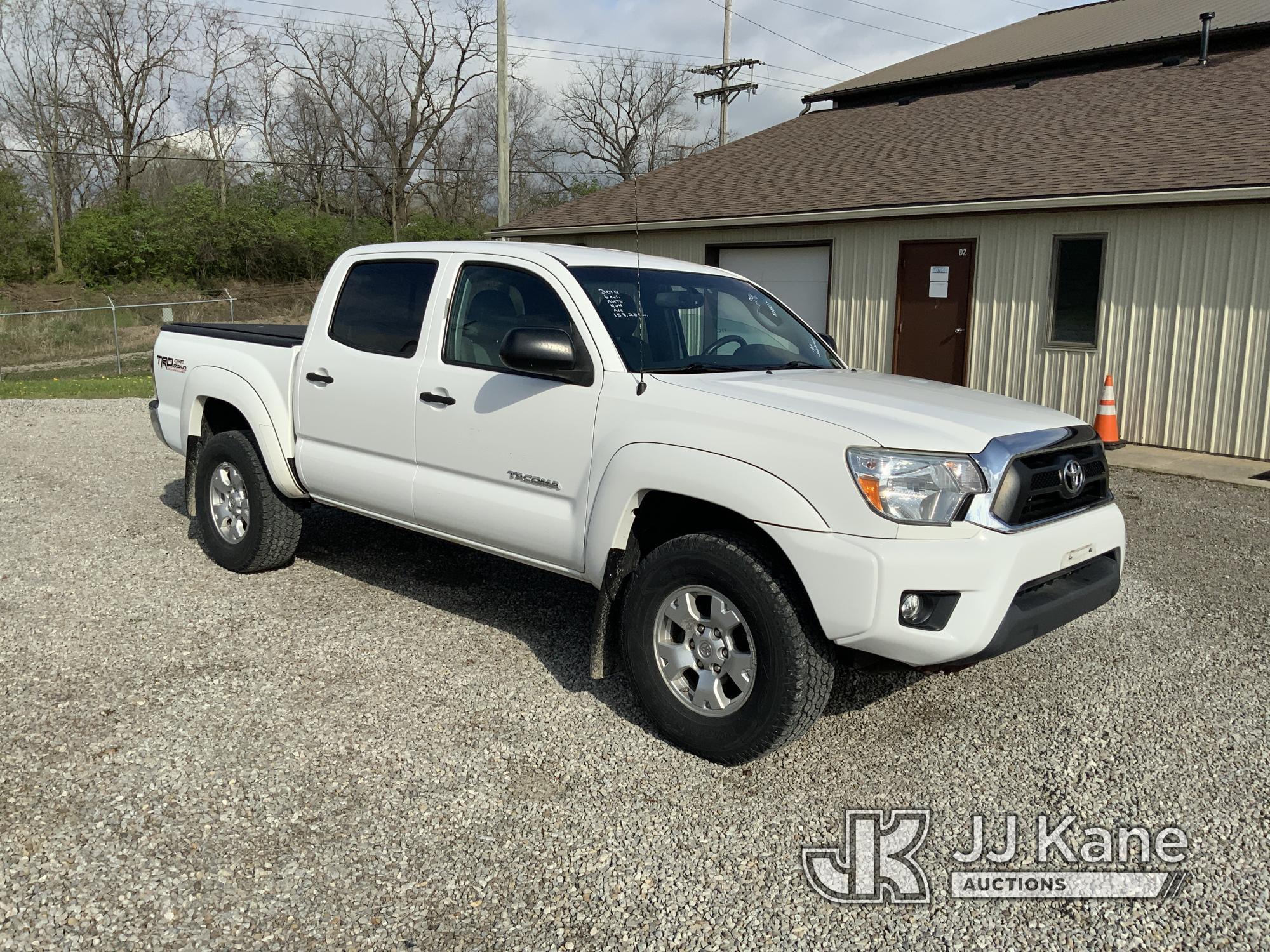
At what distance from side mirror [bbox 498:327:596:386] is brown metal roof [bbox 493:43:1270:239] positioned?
8999mm

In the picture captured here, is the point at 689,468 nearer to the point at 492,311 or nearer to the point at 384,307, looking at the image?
the point at 492,311

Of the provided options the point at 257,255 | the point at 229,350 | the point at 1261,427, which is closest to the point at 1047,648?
the point at 229,350

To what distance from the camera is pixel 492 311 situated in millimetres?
4887

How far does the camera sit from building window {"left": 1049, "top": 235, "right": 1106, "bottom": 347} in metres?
12.0

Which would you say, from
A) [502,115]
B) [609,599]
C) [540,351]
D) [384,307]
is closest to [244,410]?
[384,307]

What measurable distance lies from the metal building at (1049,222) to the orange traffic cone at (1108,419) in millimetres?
503

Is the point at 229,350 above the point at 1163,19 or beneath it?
beneath

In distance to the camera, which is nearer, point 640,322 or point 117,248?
point 640,322

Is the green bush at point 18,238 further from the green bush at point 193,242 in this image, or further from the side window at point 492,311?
the side window at point 492,311

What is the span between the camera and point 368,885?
3119 millimetres

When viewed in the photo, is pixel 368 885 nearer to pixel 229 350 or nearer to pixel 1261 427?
pixel 229 350

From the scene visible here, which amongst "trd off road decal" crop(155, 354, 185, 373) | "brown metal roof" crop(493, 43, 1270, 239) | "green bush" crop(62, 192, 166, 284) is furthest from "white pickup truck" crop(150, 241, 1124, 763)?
"green bush" crop(62, 192, 166, 284)

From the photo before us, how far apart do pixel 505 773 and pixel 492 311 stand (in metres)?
2.17

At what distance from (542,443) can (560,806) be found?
5.10 feet
